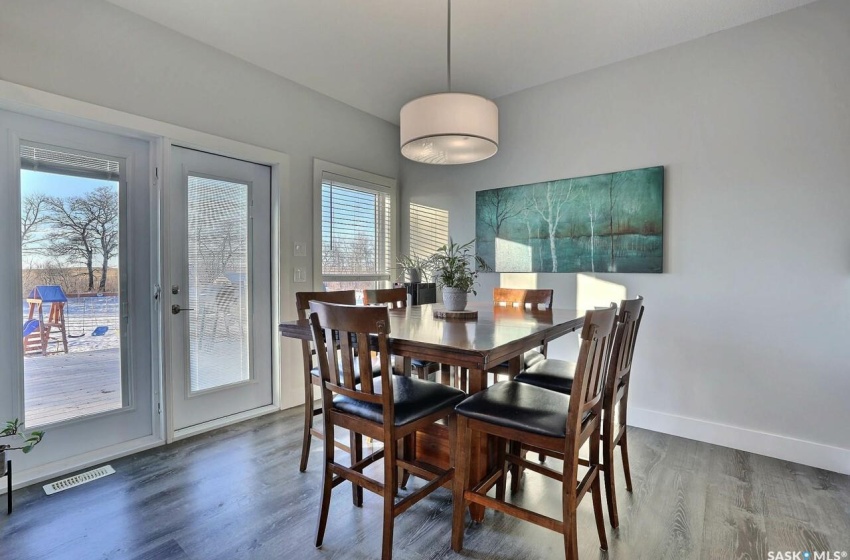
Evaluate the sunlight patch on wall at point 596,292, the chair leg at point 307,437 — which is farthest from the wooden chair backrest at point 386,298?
the sunlight patch on wall at point 596,292

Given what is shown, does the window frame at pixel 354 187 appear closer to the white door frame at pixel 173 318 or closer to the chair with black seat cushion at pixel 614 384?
the white door frame at pixel 173 318

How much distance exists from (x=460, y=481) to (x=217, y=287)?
225cm

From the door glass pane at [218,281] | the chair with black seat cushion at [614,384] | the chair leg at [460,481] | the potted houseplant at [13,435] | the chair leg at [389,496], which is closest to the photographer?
the chair leg at [389,496]

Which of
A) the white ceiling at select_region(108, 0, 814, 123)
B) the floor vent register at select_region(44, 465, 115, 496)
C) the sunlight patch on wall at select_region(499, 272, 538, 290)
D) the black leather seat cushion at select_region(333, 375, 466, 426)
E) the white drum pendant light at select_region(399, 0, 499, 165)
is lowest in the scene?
the floor vent register at select_region(44, 465, 115, 496)

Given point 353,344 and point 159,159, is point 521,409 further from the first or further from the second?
point 159,159

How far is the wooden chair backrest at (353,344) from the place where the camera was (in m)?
1.44

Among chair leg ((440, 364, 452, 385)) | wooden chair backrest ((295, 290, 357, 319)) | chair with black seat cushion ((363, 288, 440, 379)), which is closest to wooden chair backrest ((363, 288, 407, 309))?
chair with black seat cushion ((363, 288, 440, 379))

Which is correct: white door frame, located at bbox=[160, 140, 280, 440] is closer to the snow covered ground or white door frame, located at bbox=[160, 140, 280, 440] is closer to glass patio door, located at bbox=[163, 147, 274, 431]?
glass patio door, located at bbox=[163, 147, 274, 431]

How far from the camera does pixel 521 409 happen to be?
1570mm

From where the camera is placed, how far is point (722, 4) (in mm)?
2355

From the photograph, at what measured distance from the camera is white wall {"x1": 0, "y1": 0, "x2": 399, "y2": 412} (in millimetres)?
2125

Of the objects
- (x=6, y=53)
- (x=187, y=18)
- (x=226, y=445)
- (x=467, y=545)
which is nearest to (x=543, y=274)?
(x=467, y=545)

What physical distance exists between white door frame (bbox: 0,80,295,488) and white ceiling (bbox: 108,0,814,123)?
66 cm

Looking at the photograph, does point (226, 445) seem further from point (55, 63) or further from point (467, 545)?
point (55, 63)
